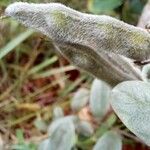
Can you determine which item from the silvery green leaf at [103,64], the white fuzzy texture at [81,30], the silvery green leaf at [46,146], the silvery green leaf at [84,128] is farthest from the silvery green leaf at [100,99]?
the white fuzzy texture at [81,30]

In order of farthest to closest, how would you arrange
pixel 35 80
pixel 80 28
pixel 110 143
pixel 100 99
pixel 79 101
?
1. pixel 35 80
2. pixel 79 101
3. pixel 100 99
4. pixel 110 143
5. pixel 80 28

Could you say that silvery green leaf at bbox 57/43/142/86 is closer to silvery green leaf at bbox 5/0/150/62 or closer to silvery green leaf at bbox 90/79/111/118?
silvery green leaf at bbox 5/0/150/62

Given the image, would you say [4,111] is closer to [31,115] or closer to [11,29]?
[31,115]

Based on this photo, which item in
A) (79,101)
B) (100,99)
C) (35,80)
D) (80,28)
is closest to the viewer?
(80,28)

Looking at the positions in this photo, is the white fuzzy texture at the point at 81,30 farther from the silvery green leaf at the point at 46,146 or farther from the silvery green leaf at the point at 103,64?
the silvery green leaf at the point at 46,146

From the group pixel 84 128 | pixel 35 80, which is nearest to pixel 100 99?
pixel 84 128

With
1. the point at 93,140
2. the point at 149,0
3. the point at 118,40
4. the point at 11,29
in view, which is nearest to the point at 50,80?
the point at 11,29

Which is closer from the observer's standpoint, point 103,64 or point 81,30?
A: point 81,30

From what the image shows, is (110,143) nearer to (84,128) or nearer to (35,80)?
(84,128)
